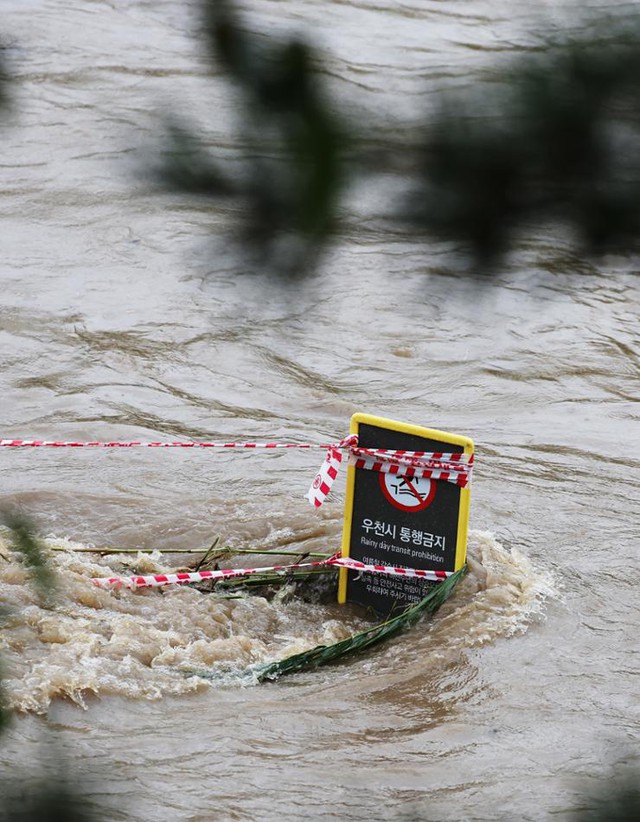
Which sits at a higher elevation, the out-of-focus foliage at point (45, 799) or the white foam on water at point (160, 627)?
the out-of-focus foliage at point (45, 799)

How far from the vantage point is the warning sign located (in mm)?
5027

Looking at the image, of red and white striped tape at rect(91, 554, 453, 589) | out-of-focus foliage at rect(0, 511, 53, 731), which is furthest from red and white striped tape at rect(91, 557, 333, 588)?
out-of-focus foliage at rect(0, 511, 53, 731)

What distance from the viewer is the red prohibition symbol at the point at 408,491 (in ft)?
16.6

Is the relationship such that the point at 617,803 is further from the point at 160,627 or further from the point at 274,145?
the point at 160,627

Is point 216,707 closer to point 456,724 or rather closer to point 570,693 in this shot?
point 456,724

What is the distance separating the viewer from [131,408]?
798 centimetres

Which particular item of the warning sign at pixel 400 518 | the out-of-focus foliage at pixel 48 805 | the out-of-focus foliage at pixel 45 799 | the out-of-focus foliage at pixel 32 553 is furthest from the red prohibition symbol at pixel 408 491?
the out-of-focus foliage at pixel 48 805

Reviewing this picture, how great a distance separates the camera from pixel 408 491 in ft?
16.6

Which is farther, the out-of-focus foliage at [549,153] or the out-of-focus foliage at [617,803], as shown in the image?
the out-of-focus foliage at [617,803]

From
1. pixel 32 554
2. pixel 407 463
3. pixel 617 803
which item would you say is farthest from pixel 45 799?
pixel 407 463

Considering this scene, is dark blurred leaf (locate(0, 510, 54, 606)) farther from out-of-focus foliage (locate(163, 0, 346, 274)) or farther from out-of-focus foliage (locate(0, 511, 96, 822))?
out-of-focus foliage (locate(163, 0, 346, 274))

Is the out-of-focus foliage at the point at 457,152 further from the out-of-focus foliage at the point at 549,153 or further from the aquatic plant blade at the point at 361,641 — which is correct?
the aquatic plant blade at the point at 361,641

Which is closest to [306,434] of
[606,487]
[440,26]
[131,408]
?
[131,408]

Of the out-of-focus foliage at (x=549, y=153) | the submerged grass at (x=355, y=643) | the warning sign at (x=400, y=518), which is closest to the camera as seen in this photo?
the out-of-focus foliage at (x=549, y=153)
